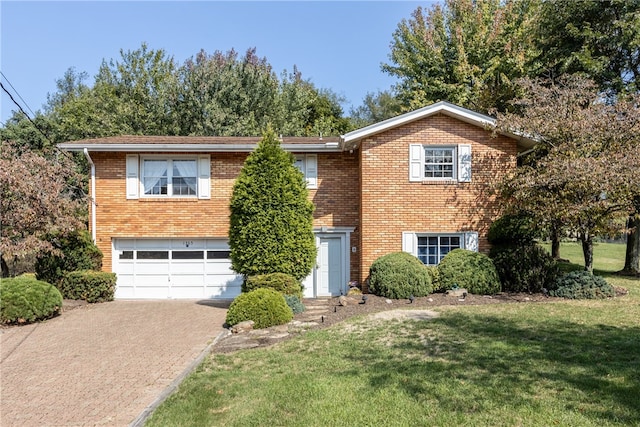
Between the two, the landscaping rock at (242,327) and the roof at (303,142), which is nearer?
the landscaping rock at (242,327)

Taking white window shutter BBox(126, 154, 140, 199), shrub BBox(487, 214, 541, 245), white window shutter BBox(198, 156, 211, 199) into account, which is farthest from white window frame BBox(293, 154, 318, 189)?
shrub BBox(487, 214, 541, 245)

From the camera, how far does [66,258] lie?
14.8 meters

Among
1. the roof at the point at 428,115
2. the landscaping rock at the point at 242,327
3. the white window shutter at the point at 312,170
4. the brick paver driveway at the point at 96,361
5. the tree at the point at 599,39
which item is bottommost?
the brick paver driveway at the point at 96,361

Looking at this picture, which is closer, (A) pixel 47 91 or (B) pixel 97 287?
(B) pixel 97 287

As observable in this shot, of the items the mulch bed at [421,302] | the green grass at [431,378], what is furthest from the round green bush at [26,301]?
the mulch bed at [421,302]

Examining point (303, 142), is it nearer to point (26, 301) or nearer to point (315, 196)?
point (315, 196)

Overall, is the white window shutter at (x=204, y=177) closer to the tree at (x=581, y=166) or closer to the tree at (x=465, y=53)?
the tree at (x=581, y=166)

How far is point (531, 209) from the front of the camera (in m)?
12.5

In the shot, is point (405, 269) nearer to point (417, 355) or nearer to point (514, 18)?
point (417, 355)

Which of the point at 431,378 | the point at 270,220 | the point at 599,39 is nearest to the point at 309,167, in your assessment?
the point at 270,220

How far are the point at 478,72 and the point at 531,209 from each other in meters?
14.0

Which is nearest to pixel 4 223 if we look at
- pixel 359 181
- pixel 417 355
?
pixel 359 181

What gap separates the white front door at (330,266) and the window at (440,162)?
3.53m

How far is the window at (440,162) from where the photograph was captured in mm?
14438
